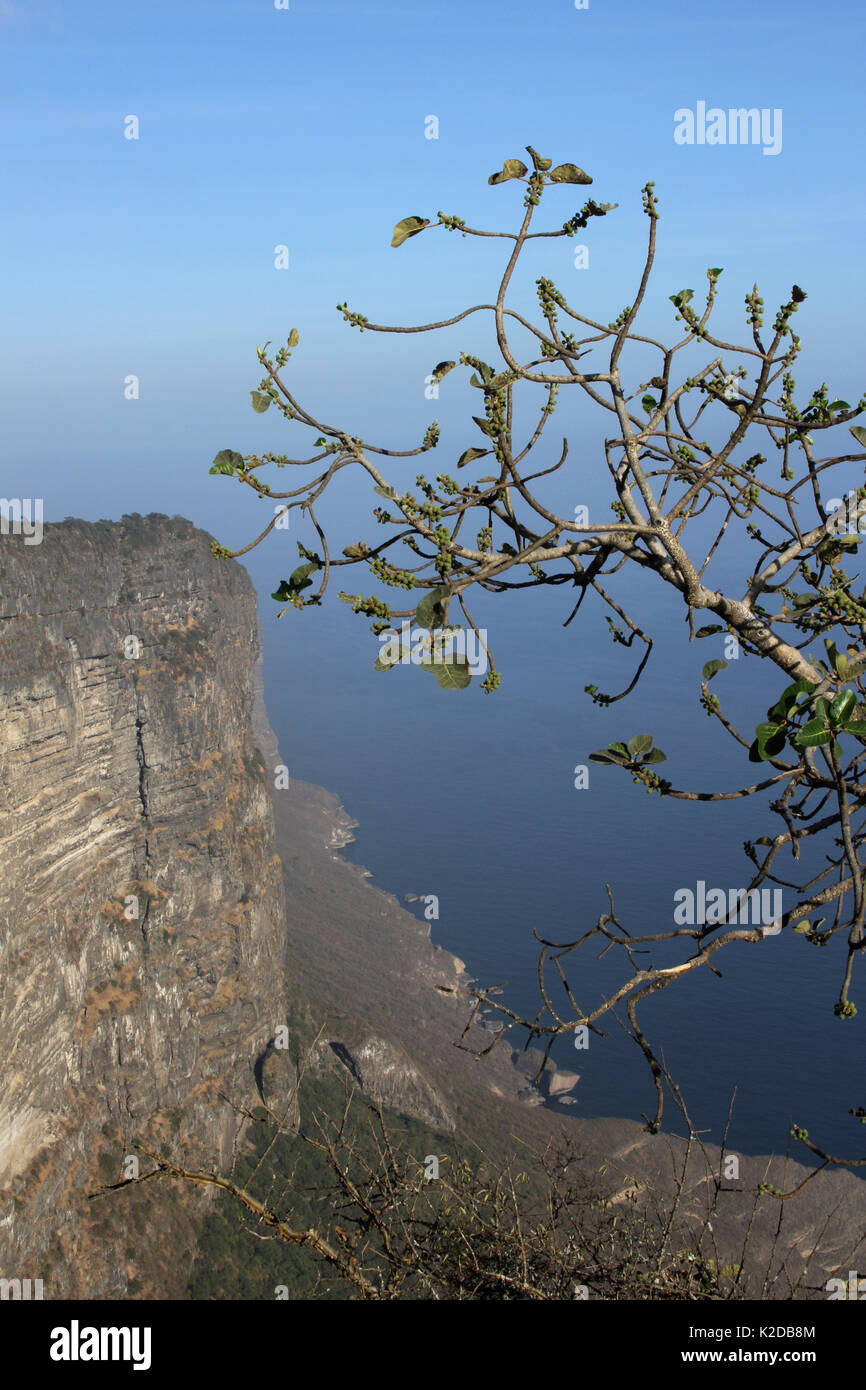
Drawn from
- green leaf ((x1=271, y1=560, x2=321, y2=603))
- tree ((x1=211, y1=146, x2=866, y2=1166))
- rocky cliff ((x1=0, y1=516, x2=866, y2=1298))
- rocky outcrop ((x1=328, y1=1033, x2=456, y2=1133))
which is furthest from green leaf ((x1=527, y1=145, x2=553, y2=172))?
rocky outcrop ((x1=328, y1=1033, x2=456, y2=1133))

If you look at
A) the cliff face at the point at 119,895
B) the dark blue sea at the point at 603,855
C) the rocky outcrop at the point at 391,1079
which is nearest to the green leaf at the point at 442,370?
the dark blue sea at the point at 603,855

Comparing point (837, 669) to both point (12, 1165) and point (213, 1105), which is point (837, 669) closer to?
point (12, 1165)

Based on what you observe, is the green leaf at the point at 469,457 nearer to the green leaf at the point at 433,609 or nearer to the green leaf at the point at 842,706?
the green leaf at the point at 433,609

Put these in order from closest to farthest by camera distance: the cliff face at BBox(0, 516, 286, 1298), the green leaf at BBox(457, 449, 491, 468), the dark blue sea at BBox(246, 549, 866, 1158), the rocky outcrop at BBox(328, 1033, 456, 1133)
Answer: the green leaf at BBox(457, 449, 491, 468) < the cliff face at BBox(0, 516, 286, 1298) < the rocky outcrop at BBox(328, 1033, 456, 1133) < the dark blue sea at BBox(246, 549, 866, 1158)

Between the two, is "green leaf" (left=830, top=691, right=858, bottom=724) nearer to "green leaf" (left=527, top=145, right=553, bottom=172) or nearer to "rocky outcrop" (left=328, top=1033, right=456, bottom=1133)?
"green leaf" (left=527, top=145, right=553, bottom=172)

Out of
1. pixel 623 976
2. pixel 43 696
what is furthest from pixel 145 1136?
pixel 623 976

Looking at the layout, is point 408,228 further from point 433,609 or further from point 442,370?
point 433,609

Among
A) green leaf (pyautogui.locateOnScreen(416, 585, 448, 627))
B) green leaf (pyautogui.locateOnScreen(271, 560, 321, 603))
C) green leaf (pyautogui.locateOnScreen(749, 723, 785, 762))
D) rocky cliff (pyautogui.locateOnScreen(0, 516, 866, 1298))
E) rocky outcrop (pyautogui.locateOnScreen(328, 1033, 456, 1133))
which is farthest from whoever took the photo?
rocky outcrop (pyautogui.locateOnScreen(328, 1033, 456, 1133))
